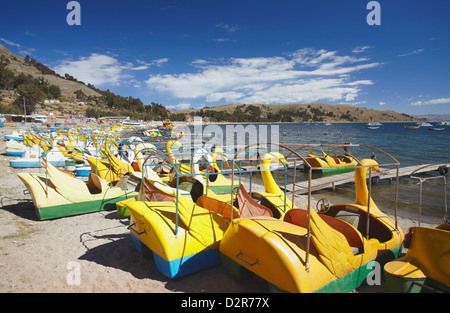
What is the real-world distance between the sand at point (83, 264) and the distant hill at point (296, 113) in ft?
476

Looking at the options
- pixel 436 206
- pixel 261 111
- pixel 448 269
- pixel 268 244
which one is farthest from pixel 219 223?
pixel 261 111

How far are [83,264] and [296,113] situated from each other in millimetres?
181578

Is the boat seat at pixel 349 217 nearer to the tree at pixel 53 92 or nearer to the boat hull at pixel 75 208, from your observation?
the boat hull at pixel 75 208

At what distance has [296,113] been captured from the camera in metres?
177

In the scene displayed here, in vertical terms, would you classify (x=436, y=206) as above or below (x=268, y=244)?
below

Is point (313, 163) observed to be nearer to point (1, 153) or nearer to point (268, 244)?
point (268, 244)

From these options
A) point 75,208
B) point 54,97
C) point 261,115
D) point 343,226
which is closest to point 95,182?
point 75,208

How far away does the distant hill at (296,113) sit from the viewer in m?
158

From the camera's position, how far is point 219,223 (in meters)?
5.33

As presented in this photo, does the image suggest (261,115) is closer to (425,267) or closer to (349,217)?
(349,217)

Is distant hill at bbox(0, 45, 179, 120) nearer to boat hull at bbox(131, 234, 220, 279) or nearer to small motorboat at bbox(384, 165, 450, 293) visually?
boat hull at bbox(131, 234, 220, 279)

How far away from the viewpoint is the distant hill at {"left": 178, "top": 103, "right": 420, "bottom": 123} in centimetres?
15809

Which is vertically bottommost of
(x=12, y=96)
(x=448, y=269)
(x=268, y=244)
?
(x=448, y=269)
